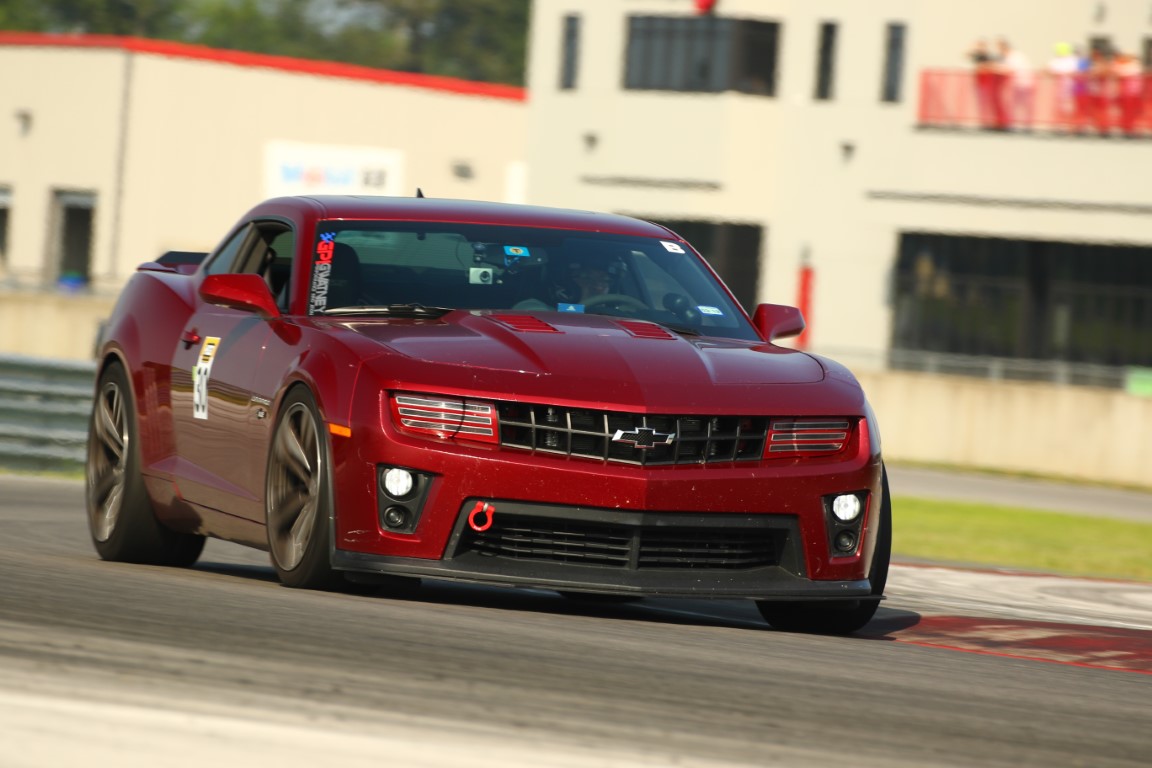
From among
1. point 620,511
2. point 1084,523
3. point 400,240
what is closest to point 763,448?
point 620,511

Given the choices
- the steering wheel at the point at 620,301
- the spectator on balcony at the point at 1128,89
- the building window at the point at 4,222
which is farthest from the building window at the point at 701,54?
the steering wheel at the point at 620,301

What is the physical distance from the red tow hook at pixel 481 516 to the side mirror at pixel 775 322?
77.4 inches

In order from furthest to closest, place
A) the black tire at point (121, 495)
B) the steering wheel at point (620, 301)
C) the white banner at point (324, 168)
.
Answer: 1. the white banner at point (324, 168)
2. the black tire at point (121, 495)
3. the steering wheel at point (620, 301)

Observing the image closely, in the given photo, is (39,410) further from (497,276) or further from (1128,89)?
(1128,89)

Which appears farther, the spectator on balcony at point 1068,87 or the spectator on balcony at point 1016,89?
the spectator on balcony at point 1016,89

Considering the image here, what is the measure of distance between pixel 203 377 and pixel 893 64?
33692mm

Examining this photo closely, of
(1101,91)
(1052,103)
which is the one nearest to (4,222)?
(1052,103)

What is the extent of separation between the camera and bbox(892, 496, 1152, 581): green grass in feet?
54.8

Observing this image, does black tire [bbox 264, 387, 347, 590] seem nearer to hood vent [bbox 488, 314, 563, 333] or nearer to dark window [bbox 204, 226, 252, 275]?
hood vent [bbox 488, 314, 563, 333]

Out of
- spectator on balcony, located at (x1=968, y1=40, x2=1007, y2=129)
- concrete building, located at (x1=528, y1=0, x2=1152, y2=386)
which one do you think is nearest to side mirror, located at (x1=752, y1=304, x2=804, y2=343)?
concrete building, located at (x1=528, y1=0, x2=1152, y2=386)

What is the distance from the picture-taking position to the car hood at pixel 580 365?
6.91 metres

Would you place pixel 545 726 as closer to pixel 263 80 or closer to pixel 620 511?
pixel 620 511

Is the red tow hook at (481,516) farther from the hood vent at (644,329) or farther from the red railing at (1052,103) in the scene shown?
the red railing at (1052,103)

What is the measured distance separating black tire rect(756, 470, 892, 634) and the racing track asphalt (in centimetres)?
9
